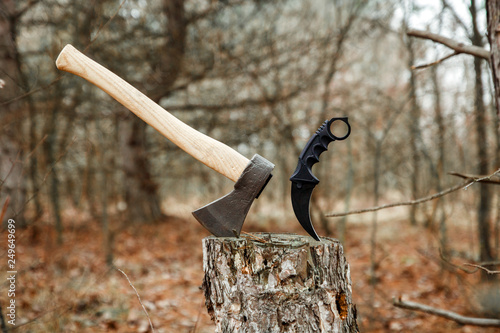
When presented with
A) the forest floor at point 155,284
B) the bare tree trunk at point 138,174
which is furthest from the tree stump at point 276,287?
the bare tree trunk at point 138,174

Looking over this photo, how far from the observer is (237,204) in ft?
7.13

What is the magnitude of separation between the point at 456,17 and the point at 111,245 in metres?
6.38

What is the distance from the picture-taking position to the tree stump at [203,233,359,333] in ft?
6.06

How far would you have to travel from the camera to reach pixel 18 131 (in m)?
5.12

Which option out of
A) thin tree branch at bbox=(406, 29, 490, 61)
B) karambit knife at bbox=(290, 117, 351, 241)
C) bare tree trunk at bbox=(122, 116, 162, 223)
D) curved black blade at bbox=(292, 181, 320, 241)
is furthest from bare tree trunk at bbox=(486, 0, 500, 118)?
bare tree trunk at bbox=(122, 116, 162, 223)

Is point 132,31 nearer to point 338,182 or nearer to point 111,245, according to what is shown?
point 111,245

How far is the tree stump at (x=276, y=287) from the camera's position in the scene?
1847 millimetres

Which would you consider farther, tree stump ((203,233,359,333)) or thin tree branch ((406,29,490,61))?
thin tree branch ((406,29,490,61))

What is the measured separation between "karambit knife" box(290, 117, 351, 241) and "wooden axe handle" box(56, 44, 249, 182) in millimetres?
391

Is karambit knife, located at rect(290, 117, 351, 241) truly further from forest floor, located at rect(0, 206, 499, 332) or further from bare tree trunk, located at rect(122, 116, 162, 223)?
bare tree trunk, located at rect(122, 116, 162, 223)

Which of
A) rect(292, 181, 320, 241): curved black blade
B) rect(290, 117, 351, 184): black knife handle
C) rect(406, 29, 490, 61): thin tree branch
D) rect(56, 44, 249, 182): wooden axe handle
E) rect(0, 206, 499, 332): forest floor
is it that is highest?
rect(406, 29, 490, 61): thin tree branch

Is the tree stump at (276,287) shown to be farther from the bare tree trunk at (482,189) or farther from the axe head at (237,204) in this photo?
the bare tree trunk at (482,189)

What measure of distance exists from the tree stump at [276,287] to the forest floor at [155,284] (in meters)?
1.20

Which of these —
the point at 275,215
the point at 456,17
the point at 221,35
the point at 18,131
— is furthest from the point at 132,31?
the point at 275,215
